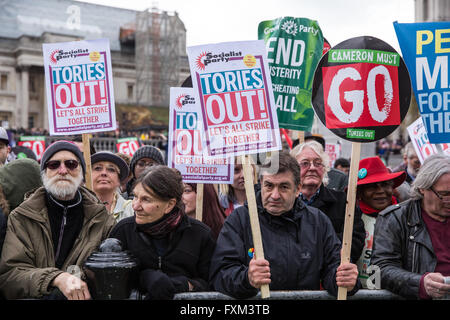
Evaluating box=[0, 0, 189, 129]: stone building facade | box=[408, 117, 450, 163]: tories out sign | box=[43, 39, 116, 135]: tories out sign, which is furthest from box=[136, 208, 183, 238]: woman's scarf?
box=[0, 0, 189, 129]: stone building facade

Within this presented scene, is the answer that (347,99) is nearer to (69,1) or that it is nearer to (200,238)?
(200,238)

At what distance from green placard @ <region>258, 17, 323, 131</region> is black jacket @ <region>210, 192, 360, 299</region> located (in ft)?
6.33

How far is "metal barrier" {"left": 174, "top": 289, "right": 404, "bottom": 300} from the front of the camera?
2.66 m

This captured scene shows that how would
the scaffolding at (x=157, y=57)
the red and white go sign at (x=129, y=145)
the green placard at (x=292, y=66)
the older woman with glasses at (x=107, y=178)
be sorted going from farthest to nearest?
the scaffolding at (x=157, y=57)
the red and white go sign at (x=129, y=145)
the green placard at (x=292, y=66)
the older woman with glasses at (x=107, y=178)

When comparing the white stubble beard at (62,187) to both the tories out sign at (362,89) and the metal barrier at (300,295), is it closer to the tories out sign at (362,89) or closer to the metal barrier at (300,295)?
the metal barrier at (300,295)

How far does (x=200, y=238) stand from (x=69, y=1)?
69.5 m

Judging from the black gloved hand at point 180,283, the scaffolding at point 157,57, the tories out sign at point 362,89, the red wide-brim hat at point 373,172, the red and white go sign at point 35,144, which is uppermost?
the scaffolding at point 157,57

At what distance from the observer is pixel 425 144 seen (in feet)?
18.6

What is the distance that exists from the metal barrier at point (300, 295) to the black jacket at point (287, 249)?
0.33ft

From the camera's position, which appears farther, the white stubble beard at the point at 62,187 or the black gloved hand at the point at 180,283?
the white stubble beard at the point at 62,187

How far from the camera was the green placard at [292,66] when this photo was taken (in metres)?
4.82

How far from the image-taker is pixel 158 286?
268 cm

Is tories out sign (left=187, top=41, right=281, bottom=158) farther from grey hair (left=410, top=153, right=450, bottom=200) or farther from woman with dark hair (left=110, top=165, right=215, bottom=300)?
grey hair (left=410, top=153, right=450, bottom=200)

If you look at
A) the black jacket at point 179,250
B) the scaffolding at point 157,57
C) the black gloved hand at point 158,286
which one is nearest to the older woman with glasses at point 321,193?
the black jacket at point 179,250
